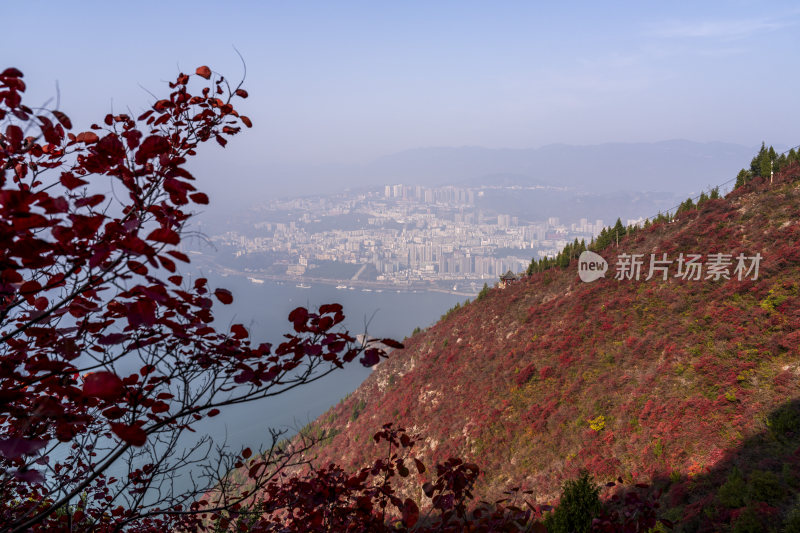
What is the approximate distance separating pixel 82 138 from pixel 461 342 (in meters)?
20.7

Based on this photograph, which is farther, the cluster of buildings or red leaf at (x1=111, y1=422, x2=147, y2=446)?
the cluster of buildings

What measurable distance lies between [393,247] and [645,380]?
5723 inches

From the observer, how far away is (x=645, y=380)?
1109 cm

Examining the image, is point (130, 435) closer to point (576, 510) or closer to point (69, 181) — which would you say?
point (69, 181)

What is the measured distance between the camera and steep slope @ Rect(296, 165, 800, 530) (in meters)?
7.67

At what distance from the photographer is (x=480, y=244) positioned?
15525 cm

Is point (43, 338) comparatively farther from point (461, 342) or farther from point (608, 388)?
point (461, 342)

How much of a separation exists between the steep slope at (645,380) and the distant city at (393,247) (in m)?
91.3

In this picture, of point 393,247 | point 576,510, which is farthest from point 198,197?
point 393,247

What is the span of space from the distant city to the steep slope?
91301 mm

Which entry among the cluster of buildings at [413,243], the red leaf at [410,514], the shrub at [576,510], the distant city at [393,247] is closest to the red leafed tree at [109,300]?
the red leaf at [410,514]

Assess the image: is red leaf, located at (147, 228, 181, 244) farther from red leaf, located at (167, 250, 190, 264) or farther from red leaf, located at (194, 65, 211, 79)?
red leaf, located at (194, 65, 211, 79)

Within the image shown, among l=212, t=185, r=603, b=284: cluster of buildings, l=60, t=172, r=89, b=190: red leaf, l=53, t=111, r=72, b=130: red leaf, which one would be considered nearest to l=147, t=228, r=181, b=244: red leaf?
l=60, t=172, r=89, b=190: red leaf

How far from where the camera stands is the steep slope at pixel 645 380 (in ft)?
25.1
